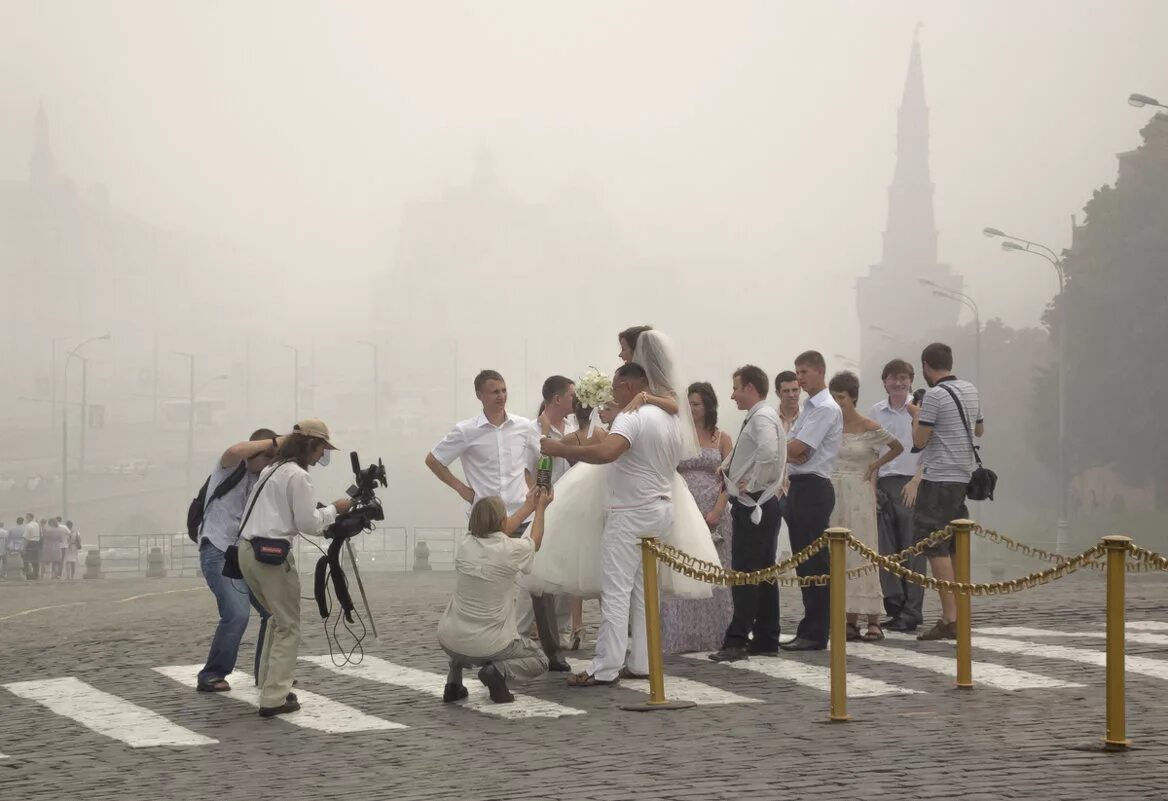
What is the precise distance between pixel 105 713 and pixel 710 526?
4263 mm

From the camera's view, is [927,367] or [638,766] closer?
[638,766]

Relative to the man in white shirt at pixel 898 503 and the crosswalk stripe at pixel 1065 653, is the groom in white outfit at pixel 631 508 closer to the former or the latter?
the crosswalk stripe at pixel 1065 653

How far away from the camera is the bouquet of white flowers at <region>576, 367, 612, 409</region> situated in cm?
1150

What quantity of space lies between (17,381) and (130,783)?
146 meters

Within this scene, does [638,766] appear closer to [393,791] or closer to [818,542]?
[393,791]

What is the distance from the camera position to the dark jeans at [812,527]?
11.9m

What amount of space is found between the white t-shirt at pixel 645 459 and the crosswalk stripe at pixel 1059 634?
390cm

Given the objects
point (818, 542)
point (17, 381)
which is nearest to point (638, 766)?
point (818, 542)

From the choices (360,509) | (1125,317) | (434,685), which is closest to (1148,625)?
(434,685)

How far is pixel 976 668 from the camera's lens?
36.1 feet

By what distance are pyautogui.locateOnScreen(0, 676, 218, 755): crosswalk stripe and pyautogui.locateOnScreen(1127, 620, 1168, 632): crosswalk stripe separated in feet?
24.5

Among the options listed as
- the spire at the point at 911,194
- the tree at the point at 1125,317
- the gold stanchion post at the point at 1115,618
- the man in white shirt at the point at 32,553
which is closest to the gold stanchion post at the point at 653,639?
the gold stanchion post at the point at 1115,618

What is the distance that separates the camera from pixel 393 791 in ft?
25.7

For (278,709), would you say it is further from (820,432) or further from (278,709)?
(820,432)
